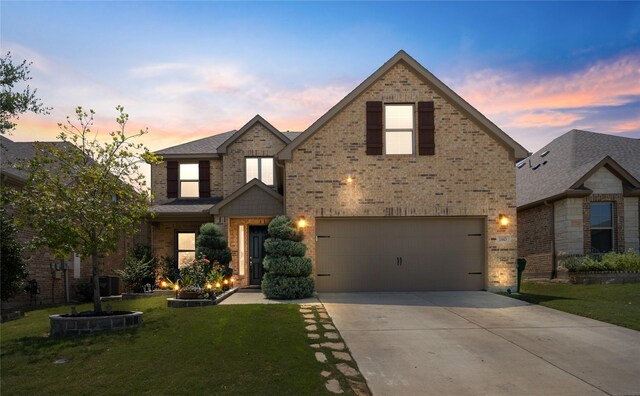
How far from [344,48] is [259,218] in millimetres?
7340

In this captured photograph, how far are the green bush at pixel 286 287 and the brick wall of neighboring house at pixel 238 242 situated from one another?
428cm

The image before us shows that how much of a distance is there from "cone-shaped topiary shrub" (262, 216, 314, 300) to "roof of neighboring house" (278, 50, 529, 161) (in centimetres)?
268

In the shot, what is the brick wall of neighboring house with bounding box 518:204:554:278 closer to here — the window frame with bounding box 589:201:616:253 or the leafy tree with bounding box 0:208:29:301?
the window frame with bounding box 589:201:616:253

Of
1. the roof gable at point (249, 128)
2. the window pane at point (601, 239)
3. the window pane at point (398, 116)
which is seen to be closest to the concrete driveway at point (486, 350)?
the window pane at point (398, 116)

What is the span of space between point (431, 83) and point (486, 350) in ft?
34.5

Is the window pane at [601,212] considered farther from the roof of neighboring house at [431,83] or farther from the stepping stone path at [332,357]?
the stepping stone path at [332,357]

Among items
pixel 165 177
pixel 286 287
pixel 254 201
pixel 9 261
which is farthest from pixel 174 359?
pixel 165 177

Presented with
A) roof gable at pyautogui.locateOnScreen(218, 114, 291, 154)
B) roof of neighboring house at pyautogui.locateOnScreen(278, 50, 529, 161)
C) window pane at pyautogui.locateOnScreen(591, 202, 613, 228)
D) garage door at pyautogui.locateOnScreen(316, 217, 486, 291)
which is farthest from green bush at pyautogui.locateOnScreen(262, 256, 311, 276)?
window pane at pyautogui.locateOnScreen(591, 202, 613, 228)

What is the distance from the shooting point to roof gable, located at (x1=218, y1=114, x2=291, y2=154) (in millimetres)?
21328

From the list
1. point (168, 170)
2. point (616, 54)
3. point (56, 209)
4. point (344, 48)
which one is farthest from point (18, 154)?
point (616, 54)

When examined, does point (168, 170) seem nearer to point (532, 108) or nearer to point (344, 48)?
point (344, 48)

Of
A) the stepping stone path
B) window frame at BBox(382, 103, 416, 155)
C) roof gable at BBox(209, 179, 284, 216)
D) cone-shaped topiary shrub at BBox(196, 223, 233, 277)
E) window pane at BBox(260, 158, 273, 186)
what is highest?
window frame at BBox(382, 103, 416, 155)

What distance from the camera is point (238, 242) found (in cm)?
1958

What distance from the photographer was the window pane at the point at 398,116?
17.0m
